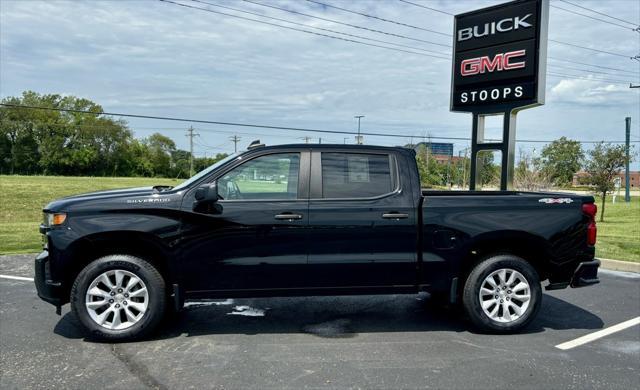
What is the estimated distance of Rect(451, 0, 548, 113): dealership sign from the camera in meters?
10.1

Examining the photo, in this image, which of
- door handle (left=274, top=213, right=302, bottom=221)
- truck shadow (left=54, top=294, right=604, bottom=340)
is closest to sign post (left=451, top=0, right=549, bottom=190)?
truck shadow (left=54, top=294, right=604, bottom=340)

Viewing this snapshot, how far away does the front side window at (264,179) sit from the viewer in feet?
15.5

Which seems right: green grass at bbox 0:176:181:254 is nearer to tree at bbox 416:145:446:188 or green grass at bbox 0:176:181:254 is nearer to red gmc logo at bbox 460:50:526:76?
red gmc logo at bbox 460:50:526:76

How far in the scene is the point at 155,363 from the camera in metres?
4.04

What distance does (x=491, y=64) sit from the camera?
10820 mm

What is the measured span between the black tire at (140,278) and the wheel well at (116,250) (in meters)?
0.09

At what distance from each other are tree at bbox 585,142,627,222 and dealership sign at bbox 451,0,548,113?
46.5ft

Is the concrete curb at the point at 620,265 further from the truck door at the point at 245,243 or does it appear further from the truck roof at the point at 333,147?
the truck door at the point at 245,243

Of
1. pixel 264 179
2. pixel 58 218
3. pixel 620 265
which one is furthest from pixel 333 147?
pixel 620 265

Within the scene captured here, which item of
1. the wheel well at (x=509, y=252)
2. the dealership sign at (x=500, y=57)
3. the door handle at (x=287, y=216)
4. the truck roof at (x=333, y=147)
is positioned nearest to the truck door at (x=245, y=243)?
the door handle at (x=287, y=216)

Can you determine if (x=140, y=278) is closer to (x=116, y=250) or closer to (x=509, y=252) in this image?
(x=116, y=250)

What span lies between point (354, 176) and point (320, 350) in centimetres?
168

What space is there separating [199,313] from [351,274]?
6.47 ft

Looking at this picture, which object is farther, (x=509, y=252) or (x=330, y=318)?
(x=330, y=318)
